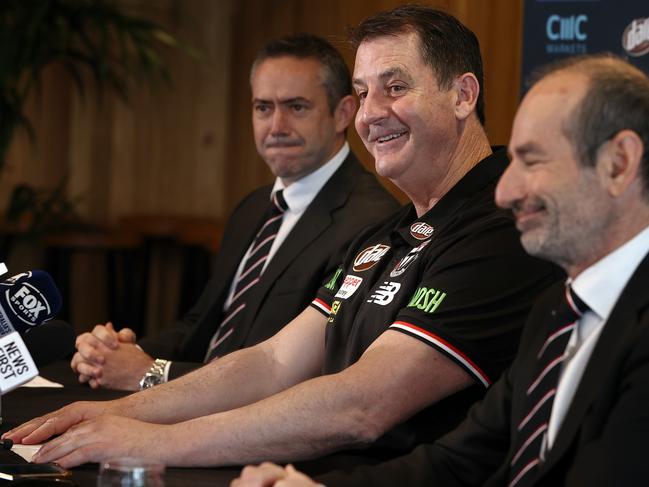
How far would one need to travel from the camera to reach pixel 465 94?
2422 mm

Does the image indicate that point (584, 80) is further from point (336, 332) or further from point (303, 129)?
point (303, 129)

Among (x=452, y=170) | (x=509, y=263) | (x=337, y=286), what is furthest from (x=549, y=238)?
(x=337, y=286)

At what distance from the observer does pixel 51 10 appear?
5586 mm

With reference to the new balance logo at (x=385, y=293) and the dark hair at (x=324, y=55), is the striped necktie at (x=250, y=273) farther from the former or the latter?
the new balance logo at (x=385, y=293)

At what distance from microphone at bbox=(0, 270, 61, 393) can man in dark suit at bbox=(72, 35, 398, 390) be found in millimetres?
628

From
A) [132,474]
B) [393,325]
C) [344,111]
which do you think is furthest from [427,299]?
[344,111]

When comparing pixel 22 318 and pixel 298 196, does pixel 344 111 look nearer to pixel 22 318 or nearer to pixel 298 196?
pixel 298 196

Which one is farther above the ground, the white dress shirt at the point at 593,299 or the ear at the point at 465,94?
the ear at the point at 465,94

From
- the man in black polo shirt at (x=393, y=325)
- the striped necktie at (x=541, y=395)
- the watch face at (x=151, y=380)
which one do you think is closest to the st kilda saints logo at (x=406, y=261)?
the man in black polo shirt at (x=393, y=325)

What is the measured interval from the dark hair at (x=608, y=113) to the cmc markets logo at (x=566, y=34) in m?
1.39

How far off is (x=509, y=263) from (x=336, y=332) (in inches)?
18.6

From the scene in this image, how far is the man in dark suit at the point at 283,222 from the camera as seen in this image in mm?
3061

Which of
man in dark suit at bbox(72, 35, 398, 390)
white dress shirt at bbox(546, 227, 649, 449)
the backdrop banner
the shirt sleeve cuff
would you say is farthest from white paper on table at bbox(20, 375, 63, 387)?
white dress shirt at bbox(546, 227, 649, 449)

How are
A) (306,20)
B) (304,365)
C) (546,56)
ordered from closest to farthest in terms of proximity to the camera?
(304,365)
(546,56)
(306,20)
